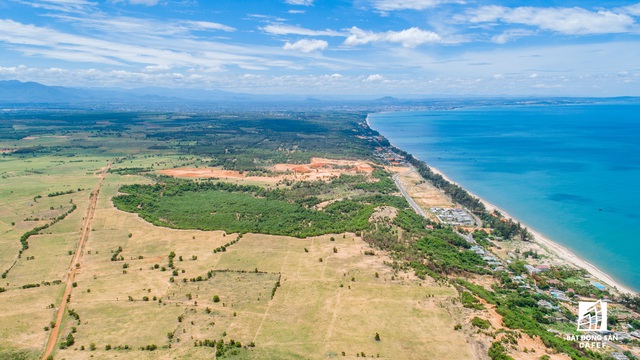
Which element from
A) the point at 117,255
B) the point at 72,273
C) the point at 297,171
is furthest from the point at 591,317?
the point at 297,171

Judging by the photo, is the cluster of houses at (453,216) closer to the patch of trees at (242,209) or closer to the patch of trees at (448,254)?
the patch of trees at (242,209)

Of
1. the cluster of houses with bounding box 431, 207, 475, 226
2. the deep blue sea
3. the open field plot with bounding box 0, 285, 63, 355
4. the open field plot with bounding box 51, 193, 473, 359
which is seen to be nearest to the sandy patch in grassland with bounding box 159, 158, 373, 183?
the deep blue sea

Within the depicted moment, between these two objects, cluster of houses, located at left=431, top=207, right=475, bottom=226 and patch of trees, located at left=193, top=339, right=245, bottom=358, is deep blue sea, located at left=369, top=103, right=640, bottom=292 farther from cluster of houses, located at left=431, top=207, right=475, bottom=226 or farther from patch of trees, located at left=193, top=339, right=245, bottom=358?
patch of trees, located at left=193, top=339, right=245, bottom=358

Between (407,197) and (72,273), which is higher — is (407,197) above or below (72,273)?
above

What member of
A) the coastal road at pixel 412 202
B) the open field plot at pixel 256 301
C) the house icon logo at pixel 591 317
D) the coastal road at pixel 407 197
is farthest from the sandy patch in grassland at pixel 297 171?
the house icon logo at pixel 591 317

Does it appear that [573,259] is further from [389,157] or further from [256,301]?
[389,157]

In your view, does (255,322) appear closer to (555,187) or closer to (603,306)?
(603,306)

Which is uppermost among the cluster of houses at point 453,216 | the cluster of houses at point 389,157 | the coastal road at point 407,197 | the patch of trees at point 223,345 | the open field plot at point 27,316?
the cluster of houses at point 389,157
